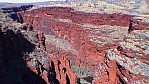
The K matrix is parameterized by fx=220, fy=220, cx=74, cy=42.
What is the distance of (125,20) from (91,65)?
5407mm

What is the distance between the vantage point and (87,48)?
61.9 feet

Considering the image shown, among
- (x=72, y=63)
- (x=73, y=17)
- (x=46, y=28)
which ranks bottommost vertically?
(x=72, y=63)

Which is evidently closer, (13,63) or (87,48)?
(13,63)

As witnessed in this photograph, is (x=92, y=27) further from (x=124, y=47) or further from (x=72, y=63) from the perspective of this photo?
(x=124, y=47)

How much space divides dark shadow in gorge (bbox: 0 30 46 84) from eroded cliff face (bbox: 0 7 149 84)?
0.41 metres

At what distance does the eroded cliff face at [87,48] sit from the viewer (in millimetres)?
4703

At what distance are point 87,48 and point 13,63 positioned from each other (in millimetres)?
9615

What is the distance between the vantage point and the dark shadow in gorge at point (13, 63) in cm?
916

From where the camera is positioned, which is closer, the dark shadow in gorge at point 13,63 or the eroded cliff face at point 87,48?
the eroded cliff face at point 87,48

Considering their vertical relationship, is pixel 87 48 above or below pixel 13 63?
below

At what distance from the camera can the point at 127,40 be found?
5.00 meters

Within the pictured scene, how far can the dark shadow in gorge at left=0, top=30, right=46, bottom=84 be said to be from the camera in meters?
9.16

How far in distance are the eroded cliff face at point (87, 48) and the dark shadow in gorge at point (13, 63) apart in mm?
407

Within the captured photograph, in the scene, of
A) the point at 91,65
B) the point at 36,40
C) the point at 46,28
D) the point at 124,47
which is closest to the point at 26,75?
the point at 36,40
